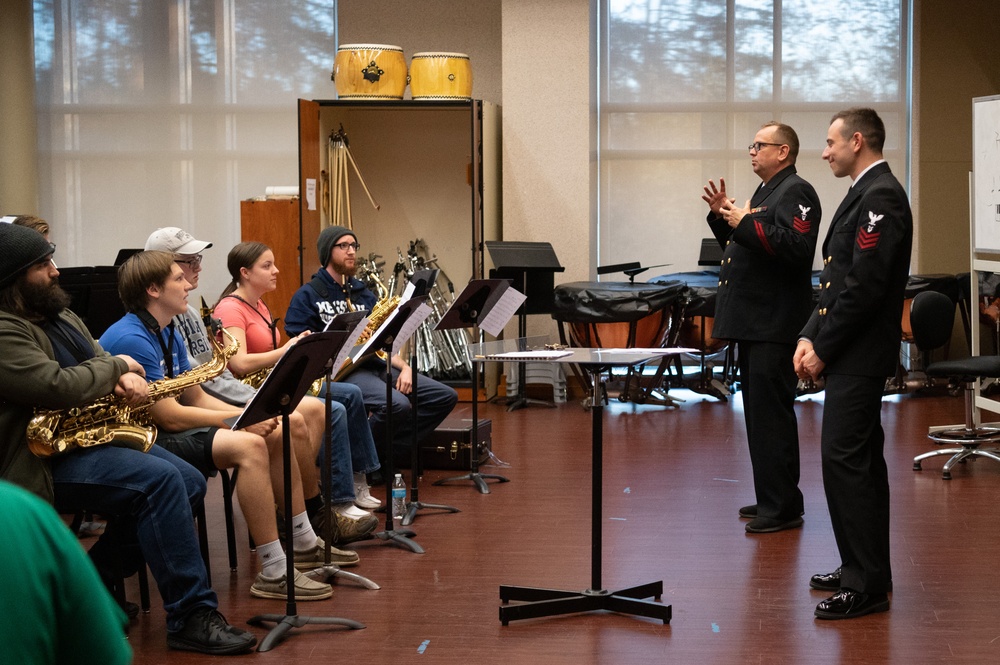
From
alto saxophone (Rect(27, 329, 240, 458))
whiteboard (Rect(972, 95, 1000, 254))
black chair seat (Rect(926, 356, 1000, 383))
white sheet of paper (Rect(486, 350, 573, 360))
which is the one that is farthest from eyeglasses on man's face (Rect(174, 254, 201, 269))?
whiteboard (Rect(972, 95, 1000, 254))

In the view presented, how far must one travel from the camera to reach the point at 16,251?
3344 mm

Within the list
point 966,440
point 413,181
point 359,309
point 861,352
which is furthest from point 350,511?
point 413,181

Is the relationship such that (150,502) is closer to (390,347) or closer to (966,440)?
(390,347)

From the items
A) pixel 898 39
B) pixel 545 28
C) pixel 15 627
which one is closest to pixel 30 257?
pixel 15 627

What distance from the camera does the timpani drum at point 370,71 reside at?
8859 millimetres

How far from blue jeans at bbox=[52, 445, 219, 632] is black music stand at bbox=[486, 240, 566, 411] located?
5.26 meters

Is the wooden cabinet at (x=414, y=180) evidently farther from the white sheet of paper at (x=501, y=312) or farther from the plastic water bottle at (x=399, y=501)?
the plastic water bottle at (x=399, y=501)

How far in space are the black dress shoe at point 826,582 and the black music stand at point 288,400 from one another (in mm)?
1684

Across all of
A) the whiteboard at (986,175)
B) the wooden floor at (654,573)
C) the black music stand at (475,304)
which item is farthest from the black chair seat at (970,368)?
the black music stand at (475,304)

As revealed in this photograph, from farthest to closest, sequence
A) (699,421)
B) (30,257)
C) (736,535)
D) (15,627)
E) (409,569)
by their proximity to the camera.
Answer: (699,421) < (736,535) < (409,569) < (30,257) < (15,627)

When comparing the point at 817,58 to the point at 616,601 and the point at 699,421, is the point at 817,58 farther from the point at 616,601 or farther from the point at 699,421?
the point at 616,601

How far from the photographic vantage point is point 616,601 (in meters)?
3.95

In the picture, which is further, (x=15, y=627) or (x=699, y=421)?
(x=699, y=421)

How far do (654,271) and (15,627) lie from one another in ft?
32.1
